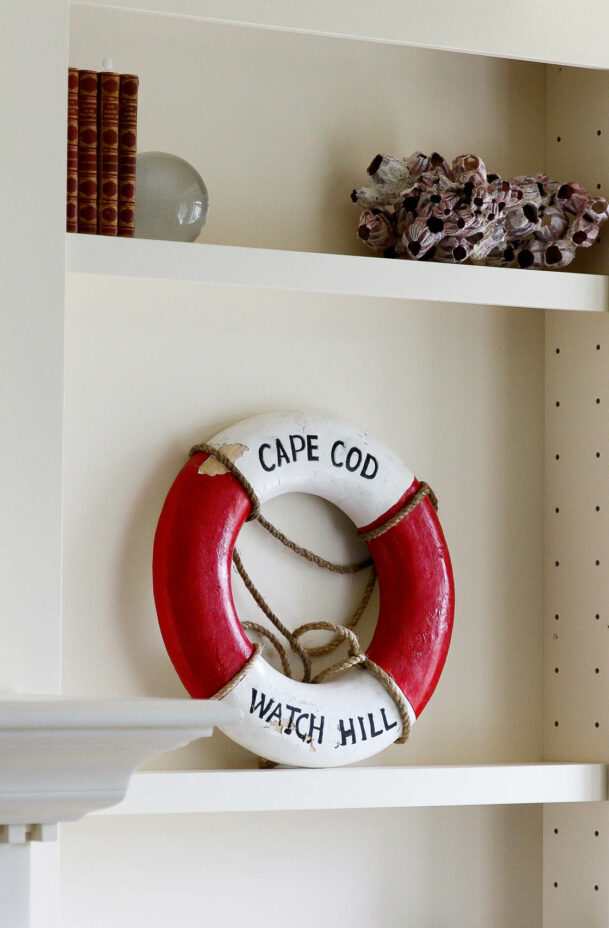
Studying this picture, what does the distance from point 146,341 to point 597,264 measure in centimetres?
59

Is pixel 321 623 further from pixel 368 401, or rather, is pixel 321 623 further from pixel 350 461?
pixel 368 401

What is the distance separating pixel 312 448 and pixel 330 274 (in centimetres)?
22

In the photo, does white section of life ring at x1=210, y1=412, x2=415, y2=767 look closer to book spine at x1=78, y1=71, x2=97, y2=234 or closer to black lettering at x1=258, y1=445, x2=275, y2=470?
black lettering at x1=258, y1=445, x2=275, y2=470

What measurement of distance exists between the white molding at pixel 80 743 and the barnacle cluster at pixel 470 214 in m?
0.76

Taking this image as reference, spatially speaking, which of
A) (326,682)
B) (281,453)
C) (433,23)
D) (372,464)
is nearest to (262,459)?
(281,453)

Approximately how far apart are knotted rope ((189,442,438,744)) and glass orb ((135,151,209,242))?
26 centimetres

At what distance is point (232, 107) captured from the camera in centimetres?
157

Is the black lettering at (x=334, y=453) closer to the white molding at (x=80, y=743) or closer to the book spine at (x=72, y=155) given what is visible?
the book spine at (x=72, y=155)

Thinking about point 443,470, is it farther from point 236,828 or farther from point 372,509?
point 236,828

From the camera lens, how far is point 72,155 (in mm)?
1315

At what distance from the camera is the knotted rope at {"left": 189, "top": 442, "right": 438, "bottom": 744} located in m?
1.46

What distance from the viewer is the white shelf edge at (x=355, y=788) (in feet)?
4.36

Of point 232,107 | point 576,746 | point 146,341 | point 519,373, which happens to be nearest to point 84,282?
point 146,341

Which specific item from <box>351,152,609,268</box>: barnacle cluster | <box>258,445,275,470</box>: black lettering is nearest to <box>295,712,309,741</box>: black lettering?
<box>258,445,275,470</box>: black lettering
